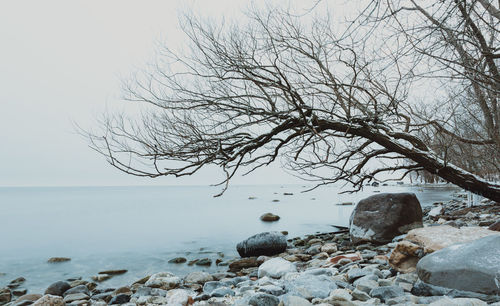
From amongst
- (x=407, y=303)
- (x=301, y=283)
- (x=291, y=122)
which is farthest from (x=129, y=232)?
(x=407, y=303)

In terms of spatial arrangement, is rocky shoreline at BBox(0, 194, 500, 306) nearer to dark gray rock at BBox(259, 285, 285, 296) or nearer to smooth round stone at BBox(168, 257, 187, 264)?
dark gray rock at BBox(259, 285, 285, 296)

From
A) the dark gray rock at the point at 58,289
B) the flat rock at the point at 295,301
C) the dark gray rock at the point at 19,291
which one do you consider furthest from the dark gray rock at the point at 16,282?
the flat rock at the point at 295,301

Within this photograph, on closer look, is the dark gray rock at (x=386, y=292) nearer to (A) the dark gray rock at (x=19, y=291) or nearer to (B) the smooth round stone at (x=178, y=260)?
(B) the smooth round stone at (x=178, y=260)

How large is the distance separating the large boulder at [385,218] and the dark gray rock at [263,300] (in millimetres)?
4800

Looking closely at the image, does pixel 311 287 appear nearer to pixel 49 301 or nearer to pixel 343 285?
pixel 343 285

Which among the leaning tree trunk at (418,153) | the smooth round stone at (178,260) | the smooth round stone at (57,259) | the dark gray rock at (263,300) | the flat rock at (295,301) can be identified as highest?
the leaning tree trunk at (418,153)

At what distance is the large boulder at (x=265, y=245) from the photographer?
780 centimetres

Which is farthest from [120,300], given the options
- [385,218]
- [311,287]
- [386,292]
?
[385,218]

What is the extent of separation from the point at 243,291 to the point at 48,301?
2.65 meters

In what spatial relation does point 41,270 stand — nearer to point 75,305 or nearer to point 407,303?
point 75,305

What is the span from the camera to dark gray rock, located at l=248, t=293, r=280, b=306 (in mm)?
2924

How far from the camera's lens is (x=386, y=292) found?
9.45ft

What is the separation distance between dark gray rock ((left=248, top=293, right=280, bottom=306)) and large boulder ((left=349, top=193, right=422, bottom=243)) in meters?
4.80

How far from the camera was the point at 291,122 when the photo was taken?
5.50 meters
